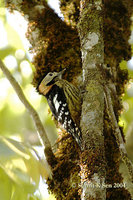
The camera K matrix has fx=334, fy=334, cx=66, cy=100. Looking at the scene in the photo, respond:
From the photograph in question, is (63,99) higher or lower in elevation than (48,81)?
lower

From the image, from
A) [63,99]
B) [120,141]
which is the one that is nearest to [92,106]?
[120,141]

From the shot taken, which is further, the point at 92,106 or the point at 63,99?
the point at 63,99

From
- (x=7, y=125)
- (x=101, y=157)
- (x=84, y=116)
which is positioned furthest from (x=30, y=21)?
(x=7, y=125)

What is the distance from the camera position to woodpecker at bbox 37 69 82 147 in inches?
141

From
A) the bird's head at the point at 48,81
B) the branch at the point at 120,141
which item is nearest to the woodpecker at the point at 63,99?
the bird's head at the point at 48,81

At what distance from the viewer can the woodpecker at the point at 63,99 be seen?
3592 mm

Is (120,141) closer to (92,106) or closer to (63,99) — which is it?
(92,106)

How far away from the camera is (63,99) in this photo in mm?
3971

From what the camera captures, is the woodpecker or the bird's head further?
the bird's head

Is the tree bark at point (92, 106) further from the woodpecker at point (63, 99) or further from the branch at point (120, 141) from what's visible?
the woodpecker at point (63, 99)

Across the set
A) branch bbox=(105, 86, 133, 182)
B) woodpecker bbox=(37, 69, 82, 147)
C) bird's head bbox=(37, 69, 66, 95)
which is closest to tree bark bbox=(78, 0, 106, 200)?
branch bbox=(105, 86, 133, 182)

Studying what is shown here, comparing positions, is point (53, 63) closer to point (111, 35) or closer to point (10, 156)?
point (111, 35)

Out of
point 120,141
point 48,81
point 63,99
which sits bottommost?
point 120,141

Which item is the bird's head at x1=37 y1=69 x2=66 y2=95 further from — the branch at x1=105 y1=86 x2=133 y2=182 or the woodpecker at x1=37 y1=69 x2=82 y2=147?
the branch at x1=105 y1=86 x2=133 y2=182
